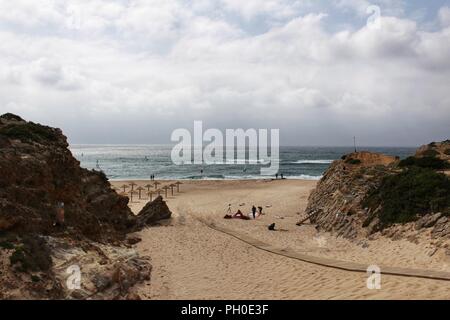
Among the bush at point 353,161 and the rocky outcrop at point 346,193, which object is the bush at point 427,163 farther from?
the bush at point 353,161

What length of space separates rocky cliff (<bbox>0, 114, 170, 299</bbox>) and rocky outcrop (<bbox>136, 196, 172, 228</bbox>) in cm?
601

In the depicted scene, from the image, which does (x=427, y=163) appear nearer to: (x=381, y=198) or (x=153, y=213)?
(x=381, y=198)

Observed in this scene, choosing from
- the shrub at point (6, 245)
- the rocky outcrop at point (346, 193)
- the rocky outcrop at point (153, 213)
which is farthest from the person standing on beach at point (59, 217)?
the rocky outcrop at point (346, 193)

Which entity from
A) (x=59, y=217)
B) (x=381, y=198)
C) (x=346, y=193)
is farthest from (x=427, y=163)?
(x=59, y=217)

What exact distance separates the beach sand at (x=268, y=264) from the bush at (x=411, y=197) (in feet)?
5.35

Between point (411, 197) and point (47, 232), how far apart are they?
16.6 metres

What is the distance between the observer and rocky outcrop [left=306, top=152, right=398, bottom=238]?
21.1m

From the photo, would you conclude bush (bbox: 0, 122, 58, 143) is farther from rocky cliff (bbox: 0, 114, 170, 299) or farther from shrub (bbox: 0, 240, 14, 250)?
shrub (bbox: 0, 240, 14, 250)

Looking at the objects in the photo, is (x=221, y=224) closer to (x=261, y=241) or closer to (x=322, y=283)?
(x=261, y=241)

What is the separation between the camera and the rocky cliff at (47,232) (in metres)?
9.72

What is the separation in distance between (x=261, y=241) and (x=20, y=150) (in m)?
12.8

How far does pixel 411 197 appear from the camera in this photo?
1833cm
